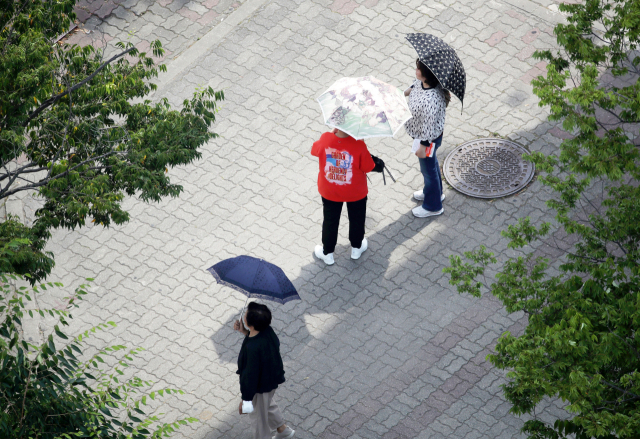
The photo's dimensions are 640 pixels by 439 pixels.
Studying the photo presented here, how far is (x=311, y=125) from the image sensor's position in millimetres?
9445

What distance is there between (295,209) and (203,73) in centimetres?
296

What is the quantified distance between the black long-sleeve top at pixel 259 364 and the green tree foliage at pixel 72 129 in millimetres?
1500

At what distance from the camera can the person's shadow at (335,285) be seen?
7.41 metres

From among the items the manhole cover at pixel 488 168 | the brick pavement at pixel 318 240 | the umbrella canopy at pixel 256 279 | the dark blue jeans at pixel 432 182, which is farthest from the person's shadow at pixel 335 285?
the umbrella canopy at pixel 256 279

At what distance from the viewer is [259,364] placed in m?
5.84

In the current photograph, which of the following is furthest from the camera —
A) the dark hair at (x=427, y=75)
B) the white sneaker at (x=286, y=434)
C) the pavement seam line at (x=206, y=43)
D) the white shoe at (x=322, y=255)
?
the pavement seam line at (x=206, y=43)

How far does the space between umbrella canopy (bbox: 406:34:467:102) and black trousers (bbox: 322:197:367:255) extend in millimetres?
1524

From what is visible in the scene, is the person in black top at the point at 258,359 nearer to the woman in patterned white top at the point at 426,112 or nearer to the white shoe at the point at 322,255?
the white shoe at the point at 322,255

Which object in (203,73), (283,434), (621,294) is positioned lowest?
(283,434)

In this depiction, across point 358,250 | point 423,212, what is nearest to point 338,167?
point 358,250

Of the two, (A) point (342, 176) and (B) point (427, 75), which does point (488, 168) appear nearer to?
(B) point (427, 75)

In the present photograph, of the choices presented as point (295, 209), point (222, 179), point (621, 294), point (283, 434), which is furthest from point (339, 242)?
point (621, 294)

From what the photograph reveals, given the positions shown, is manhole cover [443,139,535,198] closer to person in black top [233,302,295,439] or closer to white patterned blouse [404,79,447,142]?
white patterned blouse [404,79,447,142]

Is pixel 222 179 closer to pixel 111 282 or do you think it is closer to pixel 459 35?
pixel 111 282
